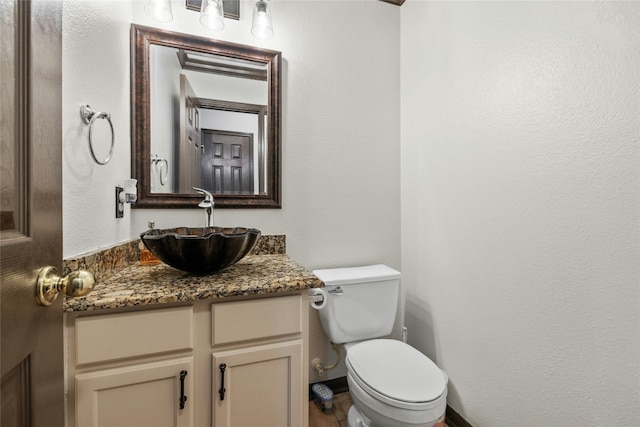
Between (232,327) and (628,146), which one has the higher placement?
(628,146)

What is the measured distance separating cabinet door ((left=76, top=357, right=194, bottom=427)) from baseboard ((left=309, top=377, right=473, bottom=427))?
99 cm

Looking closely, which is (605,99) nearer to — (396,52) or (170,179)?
(396,52)

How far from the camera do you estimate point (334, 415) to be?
5.12ft

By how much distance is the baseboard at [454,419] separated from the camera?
4.56ft

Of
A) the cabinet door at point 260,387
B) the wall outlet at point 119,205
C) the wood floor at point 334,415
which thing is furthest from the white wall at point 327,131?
the cabinet door at point 260,387

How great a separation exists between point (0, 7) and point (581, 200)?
1.44 meters

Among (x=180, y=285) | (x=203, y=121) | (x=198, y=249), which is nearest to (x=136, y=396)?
(x=180, y=285)

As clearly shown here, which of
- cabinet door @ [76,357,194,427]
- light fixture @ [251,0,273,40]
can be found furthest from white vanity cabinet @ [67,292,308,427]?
light fixture @ [251,0,273,40]

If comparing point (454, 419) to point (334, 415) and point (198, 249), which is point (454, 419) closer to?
point (334, 415)

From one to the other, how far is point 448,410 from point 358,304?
27.6 inches

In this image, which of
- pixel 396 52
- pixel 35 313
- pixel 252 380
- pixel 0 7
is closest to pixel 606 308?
pixel 252 380

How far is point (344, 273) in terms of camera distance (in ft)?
5.28

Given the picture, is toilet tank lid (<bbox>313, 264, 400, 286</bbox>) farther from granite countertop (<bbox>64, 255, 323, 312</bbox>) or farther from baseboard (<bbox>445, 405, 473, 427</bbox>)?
baseboard (<bbox>445, 405, 473, 427</bbox>)

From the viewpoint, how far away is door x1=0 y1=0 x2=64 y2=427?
1.37ft
